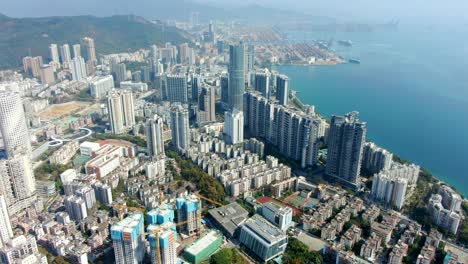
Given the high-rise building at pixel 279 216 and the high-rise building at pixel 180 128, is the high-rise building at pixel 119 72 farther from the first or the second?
the high-rise building at pixel 279 216

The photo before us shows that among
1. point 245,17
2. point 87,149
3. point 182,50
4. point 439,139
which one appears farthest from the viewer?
point 245,17

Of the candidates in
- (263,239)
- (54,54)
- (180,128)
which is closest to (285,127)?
(180,128)

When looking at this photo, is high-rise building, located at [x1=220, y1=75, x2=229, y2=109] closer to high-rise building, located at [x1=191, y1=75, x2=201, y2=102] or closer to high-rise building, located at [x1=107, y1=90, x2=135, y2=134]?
high-rise building, located at [x1=191, y1=75, x2=201, y2=102]

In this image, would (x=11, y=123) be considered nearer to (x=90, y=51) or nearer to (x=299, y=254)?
(x=299, y=254)

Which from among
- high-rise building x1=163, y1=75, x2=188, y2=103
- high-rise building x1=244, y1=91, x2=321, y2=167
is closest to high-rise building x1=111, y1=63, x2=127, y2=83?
high-rise building x1=163, y1=75, x2=188, y2=103

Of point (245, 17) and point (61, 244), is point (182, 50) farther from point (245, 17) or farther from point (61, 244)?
point (245, 17)

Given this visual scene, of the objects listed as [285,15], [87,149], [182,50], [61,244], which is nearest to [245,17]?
[285,15]

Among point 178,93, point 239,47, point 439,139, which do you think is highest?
point 239,47
